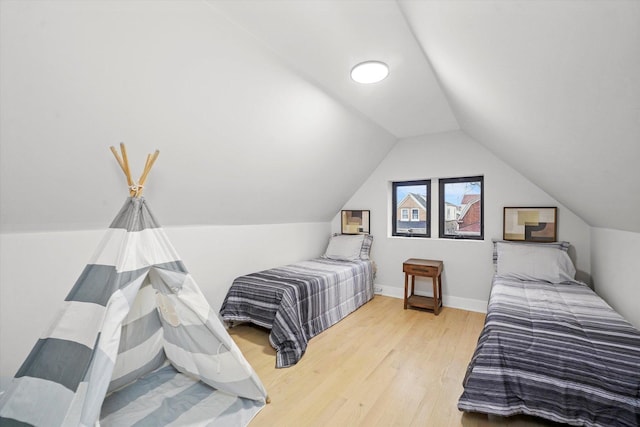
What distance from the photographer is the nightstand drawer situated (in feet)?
11.1

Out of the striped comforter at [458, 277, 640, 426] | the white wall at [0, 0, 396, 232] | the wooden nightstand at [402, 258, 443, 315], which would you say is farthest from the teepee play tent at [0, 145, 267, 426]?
the wooden nightstand at [402, 258, 443, 315]

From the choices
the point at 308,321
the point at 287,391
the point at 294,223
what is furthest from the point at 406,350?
the point at 294,223

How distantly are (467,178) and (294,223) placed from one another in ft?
7.84

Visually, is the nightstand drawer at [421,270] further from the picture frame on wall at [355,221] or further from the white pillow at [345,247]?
the picture frame on wall at [355,221]

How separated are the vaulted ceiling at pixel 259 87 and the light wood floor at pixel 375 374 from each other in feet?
4.99

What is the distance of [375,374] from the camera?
219 centimetres

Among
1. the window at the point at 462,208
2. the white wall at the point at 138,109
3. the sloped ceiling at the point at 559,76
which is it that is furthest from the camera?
→ the window at the point at 462,208

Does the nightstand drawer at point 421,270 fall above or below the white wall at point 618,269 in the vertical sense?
below

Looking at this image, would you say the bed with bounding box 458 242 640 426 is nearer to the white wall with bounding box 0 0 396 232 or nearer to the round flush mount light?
the round flush mount light

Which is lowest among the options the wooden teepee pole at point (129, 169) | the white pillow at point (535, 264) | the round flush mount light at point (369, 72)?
the white pillow at point (535, 264)

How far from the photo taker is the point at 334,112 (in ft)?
9.12

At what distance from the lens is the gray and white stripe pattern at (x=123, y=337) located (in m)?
1.33

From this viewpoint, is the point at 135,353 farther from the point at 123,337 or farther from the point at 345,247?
the point at 345,247

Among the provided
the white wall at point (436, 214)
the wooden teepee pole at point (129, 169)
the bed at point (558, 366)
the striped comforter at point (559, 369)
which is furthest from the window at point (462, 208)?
the wooden teepee pole at point (129, 169)
